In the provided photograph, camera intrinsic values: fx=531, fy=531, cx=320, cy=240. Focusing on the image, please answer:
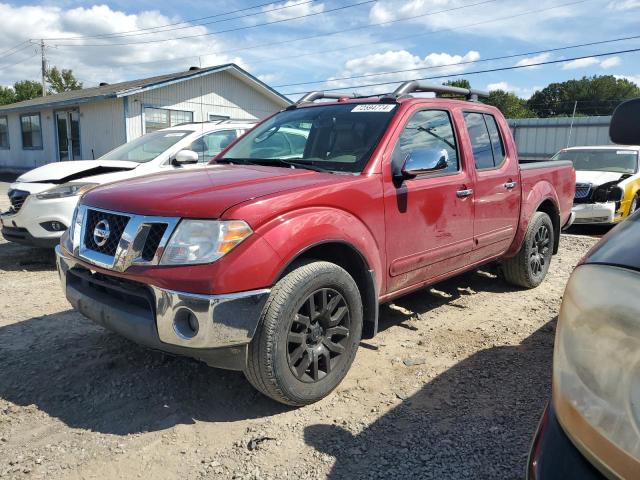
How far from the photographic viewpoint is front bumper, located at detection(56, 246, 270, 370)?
2.60 m

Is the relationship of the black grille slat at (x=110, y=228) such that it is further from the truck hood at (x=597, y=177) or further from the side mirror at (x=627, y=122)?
the truck hood at (x=597, y=177)

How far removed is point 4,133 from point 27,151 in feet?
11.6

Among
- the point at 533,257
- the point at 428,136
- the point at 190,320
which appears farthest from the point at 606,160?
the point at 190,320

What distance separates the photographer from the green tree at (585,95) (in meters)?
64.3

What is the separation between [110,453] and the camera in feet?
8.82

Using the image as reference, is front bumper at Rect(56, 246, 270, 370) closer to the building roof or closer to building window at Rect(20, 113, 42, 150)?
the building roof

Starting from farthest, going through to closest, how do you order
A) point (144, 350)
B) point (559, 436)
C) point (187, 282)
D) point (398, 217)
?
point (144, 350) → point (398, 217) → point (187, 282) → point (559, 436)

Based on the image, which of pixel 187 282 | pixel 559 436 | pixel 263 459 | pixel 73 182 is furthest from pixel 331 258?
pixel 73 182

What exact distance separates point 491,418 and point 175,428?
5.80ft

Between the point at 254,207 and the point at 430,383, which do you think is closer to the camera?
the point at 254,207

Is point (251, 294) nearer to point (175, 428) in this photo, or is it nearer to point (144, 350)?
point (175, 428)

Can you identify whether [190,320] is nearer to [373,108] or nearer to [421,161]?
[421,161]

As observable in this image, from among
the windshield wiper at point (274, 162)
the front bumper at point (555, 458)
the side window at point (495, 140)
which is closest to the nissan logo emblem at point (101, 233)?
the windshield wiper at point (274, 162)

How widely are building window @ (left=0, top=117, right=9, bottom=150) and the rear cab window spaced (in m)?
26.2
